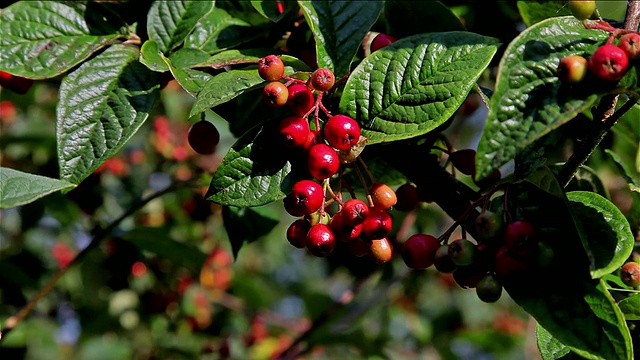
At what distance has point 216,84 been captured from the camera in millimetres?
1216

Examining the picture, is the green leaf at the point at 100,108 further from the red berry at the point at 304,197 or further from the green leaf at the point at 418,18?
the green leaf at the point at 418,18

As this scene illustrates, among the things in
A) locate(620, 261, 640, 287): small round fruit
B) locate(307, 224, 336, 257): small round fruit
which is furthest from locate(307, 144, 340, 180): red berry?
locate(620, 261, 640, 287): small round fruit

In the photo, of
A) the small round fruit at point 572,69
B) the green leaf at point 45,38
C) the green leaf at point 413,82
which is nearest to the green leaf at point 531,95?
the small round fruit at point 572,69

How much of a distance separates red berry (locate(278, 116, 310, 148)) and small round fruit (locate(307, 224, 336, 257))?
176mm

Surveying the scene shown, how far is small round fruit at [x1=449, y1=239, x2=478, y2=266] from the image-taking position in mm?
1185

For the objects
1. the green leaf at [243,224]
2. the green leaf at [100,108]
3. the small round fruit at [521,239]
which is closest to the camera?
the small round fruit at [521,239]

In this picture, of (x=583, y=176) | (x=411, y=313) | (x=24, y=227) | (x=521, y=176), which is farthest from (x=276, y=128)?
→ (x=411, y=313)

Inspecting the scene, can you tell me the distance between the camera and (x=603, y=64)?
3.30ft

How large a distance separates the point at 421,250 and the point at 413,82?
12.6 inches

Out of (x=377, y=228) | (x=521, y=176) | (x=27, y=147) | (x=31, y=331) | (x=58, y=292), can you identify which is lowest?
(x=58, y=292)

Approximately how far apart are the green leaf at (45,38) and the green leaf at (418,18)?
2.09 ft

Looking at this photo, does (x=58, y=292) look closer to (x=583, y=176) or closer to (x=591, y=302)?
(x=583, y=176)

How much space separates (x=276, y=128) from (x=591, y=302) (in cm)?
61

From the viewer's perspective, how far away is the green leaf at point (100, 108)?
4.28 feet
